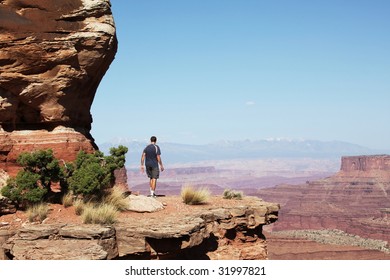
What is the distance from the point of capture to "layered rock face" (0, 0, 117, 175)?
1661cm

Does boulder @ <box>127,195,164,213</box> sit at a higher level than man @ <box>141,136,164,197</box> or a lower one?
lower

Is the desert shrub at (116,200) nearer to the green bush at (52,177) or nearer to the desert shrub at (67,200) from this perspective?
the green bush at (52,177)

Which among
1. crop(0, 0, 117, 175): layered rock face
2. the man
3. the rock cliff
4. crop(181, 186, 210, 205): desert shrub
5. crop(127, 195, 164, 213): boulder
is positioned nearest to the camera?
the rock cliff

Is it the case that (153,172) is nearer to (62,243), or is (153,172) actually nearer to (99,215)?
(99,215)

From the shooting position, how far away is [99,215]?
13992 mm

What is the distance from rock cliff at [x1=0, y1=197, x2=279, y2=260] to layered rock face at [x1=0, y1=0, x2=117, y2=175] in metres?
4.70

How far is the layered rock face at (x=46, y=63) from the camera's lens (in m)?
16.6

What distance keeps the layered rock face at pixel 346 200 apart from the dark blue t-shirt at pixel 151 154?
79.8 m

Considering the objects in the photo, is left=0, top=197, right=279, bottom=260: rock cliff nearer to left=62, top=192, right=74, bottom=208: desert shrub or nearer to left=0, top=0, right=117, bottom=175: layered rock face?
left=62, top=192, right=74, bottom=208: desert shrub

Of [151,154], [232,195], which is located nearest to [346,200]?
[232,195]

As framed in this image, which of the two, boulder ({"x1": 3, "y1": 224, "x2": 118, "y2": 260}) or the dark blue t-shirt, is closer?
boulder ({"x1": 3, "y1": 224, "x2": 118, "y2": 260})

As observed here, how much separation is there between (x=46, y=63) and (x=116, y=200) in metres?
5.19

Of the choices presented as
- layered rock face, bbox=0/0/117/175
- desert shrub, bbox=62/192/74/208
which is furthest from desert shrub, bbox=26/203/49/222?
layered rock face, bbox=0/0/117/175

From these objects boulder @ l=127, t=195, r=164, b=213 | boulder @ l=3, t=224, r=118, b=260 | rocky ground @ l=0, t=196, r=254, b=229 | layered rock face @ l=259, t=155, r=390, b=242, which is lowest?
layered rock face @ l=259, t=155, r=390, b=242
